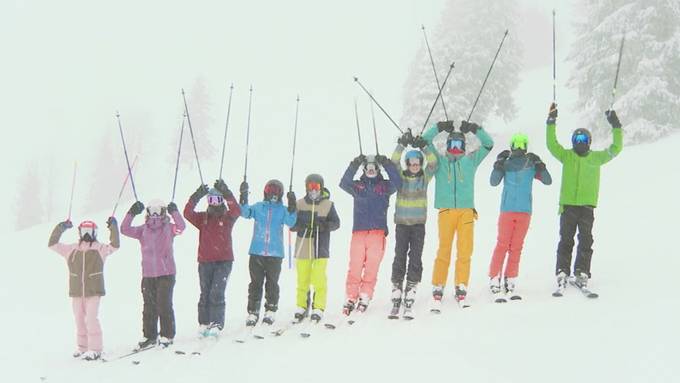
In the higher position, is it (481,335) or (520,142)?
(520,142)

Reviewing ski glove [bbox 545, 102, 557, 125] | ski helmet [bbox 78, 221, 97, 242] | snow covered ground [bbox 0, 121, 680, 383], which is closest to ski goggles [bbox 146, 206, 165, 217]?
ski helmet [bbox 78, 221, 97, 242]

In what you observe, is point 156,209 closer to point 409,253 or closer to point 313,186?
point 313,186

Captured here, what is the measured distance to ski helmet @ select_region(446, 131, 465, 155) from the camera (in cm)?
866

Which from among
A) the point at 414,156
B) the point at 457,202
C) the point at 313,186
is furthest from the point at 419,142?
the point at 313,186

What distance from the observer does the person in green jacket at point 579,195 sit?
819cm

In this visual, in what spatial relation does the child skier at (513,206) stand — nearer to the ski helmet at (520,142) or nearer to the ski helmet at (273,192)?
the ski helmet at (520,142)

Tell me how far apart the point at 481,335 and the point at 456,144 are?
2.84 m

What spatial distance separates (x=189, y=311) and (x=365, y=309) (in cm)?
552

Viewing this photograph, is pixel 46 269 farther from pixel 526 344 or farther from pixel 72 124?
pixel 72 124

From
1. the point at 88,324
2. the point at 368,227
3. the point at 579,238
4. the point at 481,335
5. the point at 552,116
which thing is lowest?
the point at 88,324

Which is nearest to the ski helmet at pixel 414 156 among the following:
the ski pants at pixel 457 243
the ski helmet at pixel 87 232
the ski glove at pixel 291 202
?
the ski pants at pixel 457 243

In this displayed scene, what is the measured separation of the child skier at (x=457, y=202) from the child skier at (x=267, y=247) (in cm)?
212

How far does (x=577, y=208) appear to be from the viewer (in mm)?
8383

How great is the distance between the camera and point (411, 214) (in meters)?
8.66
